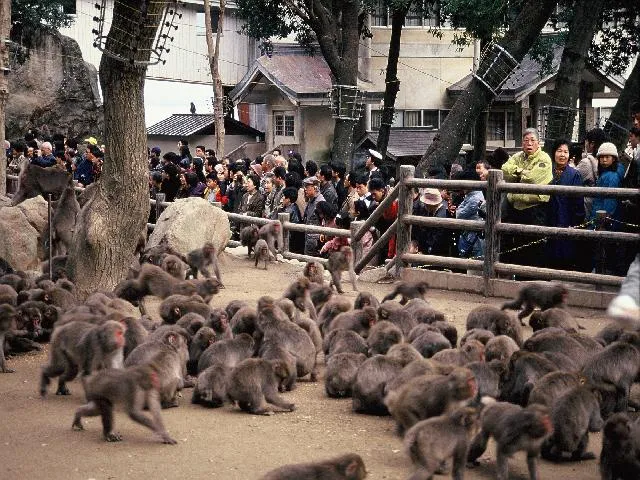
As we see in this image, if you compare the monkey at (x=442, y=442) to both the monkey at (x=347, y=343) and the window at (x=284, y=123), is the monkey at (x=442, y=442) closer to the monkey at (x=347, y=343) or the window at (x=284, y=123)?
the monkey at (x=347, y=343)

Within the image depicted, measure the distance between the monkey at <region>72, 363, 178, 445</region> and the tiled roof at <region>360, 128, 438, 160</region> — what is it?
987 inches

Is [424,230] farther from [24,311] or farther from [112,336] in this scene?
[112,336]

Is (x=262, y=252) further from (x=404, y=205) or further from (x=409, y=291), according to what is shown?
(x=409, y=291)

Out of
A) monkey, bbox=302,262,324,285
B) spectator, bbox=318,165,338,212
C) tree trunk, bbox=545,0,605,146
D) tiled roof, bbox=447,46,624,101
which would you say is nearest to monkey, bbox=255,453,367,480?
monkey, bbox=302,262,324,285

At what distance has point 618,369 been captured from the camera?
801 cm

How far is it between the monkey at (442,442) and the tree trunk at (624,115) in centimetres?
1446

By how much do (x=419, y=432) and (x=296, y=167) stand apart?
13768 mm

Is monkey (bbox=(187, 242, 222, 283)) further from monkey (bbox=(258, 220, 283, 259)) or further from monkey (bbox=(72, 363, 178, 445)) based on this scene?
monkey (bbox=(72, 363, 178, 445))

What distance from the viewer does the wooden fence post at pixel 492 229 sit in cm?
→ 1341

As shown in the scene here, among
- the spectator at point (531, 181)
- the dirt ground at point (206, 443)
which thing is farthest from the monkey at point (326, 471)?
the spectator at point (531, 181)

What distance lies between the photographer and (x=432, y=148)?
19.4 meters

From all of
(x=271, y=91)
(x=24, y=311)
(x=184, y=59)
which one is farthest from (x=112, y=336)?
(x=184, y=59)

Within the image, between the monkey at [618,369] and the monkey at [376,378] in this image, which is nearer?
the monkey at [618,369]

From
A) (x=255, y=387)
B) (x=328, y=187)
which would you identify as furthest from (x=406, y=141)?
(x=255, y=387)
